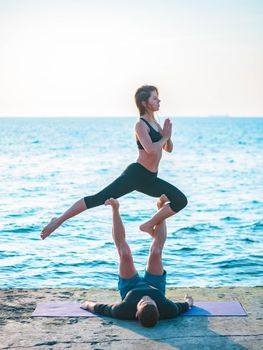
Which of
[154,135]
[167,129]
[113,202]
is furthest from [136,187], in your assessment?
[167,129]

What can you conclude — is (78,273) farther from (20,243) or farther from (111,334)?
(111,334)

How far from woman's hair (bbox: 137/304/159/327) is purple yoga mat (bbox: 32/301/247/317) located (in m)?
0.64

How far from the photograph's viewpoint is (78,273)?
14266mm

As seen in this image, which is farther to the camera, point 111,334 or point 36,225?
point 36,225

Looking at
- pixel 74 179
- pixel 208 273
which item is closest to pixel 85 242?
pixel 208 273

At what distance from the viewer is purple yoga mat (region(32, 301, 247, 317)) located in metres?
7.09

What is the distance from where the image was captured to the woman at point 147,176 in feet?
25.2

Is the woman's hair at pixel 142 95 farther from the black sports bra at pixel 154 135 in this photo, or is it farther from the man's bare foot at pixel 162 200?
the man's bare foot at pixel 162 200

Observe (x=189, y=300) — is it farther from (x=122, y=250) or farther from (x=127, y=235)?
(x=127, y=235)

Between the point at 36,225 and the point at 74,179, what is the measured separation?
18.4 metres

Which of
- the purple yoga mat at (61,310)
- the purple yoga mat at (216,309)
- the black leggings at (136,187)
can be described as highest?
the black leggings at (136,187)

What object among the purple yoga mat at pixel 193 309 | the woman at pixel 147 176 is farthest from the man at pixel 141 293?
the woman at pixel 147 176

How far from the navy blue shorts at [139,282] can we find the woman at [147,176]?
0.66 metres

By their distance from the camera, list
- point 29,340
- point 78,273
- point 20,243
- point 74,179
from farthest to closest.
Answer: point 74,179, point 20,243, point 78,273, point 29,340
